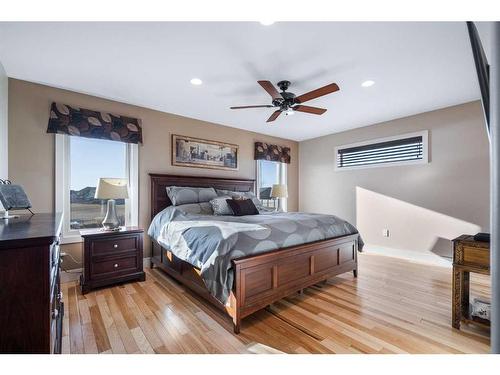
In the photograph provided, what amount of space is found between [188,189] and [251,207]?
3.33ft

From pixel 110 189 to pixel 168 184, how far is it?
3.20ft

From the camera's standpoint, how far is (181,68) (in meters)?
2.41

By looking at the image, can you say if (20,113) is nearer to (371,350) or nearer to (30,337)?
(30,337)

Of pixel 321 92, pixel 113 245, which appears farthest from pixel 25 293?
pixel 321 92

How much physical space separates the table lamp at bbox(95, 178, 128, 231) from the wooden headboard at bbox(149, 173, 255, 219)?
2.14ft

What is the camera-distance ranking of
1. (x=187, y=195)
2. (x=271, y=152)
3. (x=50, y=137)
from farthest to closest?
1. (x=271, y=152)
2. (x=187, y=195)
3. (x=50, y=137)

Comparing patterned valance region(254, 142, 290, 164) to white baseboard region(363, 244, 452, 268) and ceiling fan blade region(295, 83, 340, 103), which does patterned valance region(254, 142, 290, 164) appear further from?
white baseboard region(363, 244, 452, 268)

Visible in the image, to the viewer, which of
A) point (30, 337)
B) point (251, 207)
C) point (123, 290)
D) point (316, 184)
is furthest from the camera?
point (316, 184)

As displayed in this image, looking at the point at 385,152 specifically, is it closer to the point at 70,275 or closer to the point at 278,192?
the point at 278,192


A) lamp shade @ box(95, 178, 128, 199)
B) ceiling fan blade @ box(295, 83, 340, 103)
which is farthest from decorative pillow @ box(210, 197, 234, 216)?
ceiling fan blade @ box(295, 83, 340, 103)

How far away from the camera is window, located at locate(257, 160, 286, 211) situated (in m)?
5.02

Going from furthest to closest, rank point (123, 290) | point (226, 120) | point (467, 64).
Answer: point (226, 120)
point (123, 290)
point (467, 64)

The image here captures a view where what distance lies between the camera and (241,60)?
2.26 meters
